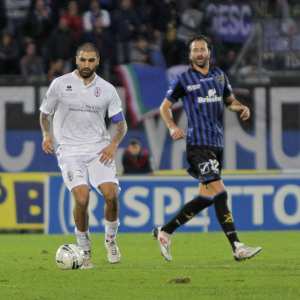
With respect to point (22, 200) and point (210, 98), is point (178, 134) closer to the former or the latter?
point (210, 98)

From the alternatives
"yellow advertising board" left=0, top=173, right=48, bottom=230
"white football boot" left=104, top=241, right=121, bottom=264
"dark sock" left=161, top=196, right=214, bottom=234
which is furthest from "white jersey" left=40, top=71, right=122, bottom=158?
"yellow advertising board" left=0, top=173, right=48, bottom=230

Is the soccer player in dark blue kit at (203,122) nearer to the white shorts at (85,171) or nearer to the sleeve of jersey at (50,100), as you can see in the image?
the white shorts at (85,171)

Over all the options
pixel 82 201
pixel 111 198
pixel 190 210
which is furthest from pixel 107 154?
pixel 190 210

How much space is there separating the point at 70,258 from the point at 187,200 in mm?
6036

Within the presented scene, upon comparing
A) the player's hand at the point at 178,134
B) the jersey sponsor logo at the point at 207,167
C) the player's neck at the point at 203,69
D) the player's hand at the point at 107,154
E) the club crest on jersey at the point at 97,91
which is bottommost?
the jersey sponsor logo at the point at 207,167

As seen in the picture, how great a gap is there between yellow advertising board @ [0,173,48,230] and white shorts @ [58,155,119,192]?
249 inches

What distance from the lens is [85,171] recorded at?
790cm

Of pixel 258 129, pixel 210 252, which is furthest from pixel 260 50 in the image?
pixel 210 252

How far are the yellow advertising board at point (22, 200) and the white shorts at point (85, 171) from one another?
20.8 feet

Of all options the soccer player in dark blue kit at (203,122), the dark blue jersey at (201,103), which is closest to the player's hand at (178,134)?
the soccer player in dark blue kit at (203,122)

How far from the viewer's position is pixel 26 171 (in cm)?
1555

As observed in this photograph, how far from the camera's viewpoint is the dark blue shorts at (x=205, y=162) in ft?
26.8

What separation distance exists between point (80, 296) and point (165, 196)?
773 cm

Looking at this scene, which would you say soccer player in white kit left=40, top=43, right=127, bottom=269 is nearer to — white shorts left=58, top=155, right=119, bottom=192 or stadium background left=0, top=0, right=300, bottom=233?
white shorts left=58, top=155, right=119, bottom=192
